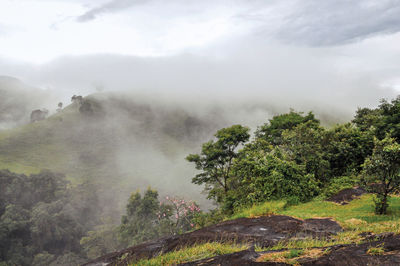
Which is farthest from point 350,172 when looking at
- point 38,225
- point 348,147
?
point 38,225

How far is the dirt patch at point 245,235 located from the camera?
817 cm

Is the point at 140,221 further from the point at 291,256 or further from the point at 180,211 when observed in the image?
the point at 291,256

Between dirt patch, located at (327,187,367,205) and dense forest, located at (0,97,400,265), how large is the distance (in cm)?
74

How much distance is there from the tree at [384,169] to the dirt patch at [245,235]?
3767 millimetres

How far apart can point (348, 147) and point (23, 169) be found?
144 m

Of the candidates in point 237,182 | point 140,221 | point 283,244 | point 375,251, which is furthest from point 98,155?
point 375,251

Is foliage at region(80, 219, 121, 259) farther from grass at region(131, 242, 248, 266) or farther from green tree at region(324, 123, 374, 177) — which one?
grass at region(131, 242, 248, 266)

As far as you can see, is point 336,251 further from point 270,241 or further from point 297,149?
point 297,149

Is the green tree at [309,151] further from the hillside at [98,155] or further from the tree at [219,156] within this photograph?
the hillside at [98,155]

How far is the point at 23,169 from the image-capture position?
4811 inches

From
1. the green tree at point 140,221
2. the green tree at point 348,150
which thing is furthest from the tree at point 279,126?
the green tree at point 140,221

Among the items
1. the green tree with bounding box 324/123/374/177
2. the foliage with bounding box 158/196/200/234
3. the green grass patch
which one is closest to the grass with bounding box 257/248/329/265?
the green grass patch

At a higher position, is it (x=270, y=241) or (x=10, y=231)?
(x=270, y=241)

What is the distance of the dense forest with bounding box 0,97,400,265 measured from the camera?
60.9 feet
